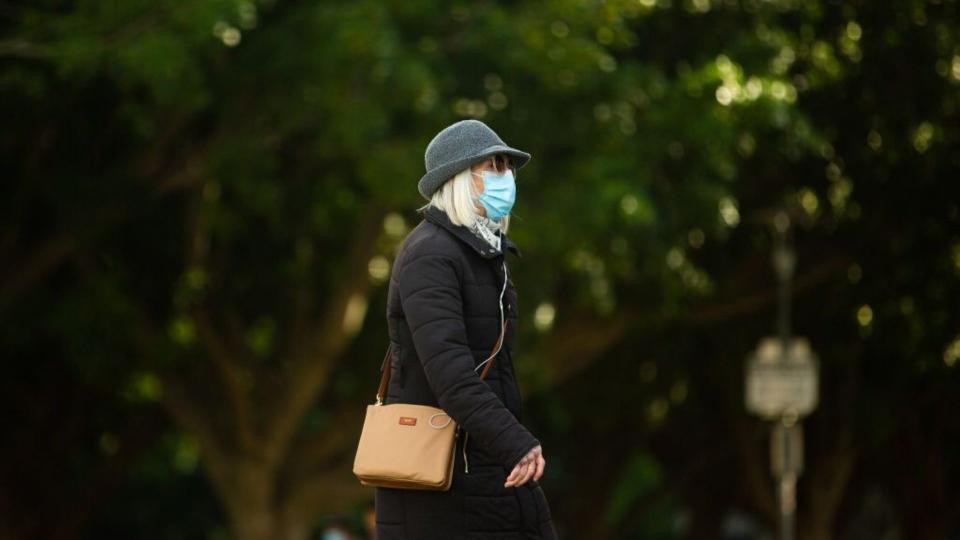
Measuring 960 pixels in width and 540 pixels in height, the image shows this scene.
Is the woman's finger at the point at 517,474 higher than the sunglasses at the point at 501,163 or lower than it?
lower

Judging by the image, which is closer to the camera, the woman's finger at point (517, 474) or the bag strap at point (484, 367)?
the woman's finger at point (517, 474)

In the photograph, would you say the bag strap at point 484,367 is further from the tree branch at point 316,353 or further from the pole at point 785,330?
the pole at point 785,330

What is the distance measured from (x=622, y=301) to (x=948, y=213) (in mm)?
3710

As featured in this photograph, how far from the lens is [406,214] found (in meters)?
19.3

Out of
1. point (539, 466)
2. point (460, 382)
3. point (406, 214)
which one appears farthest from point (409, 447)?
point (406, 214)

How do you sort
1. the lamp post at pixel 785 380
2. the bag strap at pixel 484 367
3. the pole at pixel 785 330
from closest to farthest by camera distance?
the bag strap at pixel 484 367 < the pole at pixel 785 330 < the lamp post at pixel 785 380

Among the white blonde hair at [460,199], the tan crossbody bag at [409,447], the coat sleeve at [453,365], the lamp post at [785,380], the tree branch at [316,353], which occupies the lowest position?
the lamp post at [785,380]

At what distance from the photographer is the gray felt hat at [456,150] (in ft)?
15.6

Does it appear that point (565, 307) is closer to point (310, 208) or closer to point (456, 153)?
point (310, 208)

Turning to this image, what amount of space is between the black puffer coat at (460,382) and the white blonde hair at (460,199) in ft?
0.07

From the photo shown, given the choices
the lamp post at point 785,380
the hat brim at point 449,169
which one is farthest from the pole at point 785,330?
the hat brim at point 449,169

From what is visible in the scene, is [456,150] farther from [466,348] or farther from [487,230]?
[466,348]

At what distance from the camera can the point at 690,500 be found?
3472 centimetres

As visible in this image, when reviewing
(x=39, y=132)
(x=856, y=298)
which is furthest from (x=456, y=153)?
(x=856, y=298)
